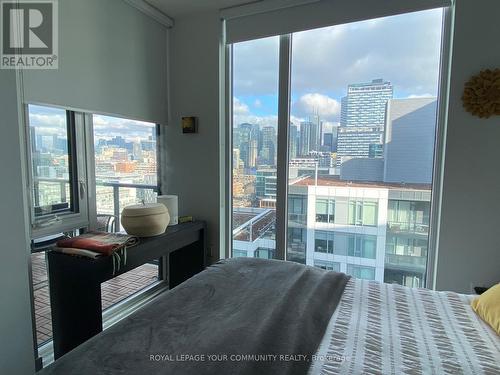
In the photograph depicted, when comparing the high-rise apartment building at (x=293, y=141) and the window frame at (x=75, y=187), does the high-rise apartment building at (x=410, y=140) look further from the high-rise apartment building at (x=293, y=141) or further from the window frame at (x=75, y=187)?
the window frame at (x=75, y=187)

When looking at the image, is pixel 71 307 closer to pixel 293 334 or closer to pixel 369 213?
pixel 293 334

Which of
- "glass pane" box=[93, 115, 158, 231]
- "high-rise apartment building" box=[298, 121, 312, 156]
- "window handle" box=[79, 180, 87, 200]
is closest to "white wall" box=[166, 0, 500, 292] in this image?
"high-rise apartment building" box=[298, 121, 312, 156]

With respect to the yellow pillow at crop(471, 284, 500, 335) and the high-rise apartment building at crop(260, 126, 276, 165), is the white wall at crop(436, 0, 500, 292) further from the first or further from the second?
the high-rise apartment building at crop(260, 126, 276, 165)

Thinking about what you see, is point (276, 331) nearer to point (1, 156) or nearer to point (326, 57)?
point (1, 156)

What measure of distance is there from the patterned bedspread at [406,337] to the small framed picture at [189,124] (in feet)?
6.67

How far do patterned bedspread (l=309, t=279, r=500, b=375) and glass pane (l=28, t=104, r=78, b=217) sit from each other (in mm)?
1860

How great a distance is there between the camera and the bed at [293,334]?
94 centimetres

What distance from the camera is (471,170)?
1.98m

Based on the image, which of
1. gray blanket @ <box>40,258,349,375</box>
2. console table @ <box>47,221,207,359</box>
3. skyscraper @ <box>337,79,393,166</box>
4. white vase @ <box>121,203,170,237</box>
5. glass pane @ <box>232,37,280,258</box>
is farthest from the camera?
glass pane @ <box>232,37,280,258</box>

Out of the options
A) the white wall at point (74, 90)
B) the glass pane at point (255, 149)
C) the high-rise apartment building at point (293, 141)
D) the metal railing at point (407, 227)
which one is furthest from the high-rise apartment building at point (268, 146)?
the metal railing at point (407, 227)

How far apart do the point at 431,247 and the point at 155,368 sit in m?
2.15

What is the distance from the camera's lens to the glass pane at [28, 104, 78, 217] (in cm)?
180

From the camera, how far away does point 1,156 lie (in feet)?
4.62

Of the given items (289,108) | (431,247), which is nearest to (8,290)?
(289,108)
